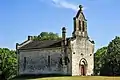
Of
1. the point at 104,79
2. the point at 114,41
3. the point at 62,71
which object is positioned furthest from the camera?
the point at 114,41

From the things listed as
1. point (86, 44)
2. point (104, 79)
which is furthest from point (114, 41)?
point (104, 79)

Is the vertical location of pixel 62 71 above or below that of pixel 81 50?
below

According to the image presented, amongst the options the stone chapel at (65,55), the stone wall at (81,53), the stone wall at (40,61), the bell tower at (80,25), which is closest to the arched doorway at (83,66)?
the stone chapel at (65,55)

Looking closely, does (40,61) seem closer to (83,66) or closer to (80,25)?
(83,66)

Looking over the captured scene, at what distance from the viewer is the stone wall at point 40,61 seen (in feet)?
183

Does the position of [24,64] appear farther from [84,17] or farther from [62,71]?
[84,17]

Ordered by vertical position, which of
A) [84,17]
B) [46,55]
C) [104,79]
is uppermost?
[84,17]

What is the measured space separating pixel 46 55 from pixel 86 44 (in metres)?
7.54

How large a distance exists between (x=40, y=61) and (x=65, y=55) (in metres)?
6.37

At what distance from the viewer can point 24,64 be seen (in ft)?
206

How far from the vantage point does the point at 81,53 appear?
56625 millimetres

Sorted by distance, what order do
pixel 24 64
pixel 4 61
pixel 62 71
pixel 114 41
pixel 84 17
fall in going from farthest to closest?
pixel 4 61
pixel 114 41
pixel 24 64
pixel 84 17
pixel 62 71

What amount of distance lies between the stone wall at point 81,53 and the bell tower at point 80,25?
1.07 metres

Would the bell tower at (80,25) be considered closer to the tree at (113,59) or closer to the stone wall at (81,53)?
the stone wall at (81,53)
